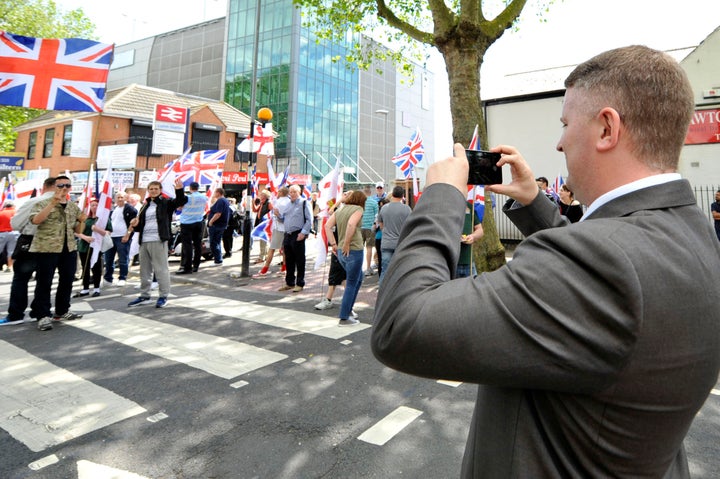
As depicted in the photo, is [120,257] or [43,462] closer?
[43,462]

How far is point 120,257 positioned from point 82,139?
114 inches

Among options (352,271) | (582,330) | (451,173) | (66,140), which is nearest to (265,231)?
(352,271)

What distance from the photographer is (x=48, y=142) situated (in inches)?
1271

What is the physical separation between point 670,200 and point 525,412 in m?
0.53

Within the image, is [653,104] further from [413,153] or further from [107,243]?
[413,153]

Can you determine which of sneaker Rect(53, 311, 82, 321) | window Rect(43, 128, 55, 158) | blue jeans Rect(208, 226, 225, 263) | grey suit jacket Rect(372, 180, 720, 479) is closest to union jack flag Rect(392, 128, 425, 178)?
blue jeans Rect(208, 226, 225, 263)

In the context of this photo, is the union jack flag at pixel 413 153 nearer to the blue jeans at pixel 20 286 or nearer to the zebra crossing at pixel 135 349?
the zebra crossing at pixel 135 349

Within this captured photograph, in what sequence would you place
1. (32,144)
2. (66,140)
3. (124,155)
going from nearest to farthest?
(124,155) < (66,140) < (32,144)

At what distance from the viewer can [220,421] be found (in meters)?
3.29

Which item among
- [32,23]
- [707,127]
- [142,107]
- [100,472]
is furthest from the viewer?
[142,107]

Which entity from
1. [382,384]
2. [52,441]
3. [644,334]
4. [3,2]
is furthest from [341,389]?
[3,2]

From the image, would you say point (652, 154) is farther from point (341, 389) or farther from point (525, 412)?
point (341, 389)

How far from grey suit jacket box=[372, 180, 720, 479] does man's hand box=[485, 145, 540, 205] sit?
0.44 m

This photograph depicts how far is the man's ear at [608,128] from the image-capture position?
89cm
